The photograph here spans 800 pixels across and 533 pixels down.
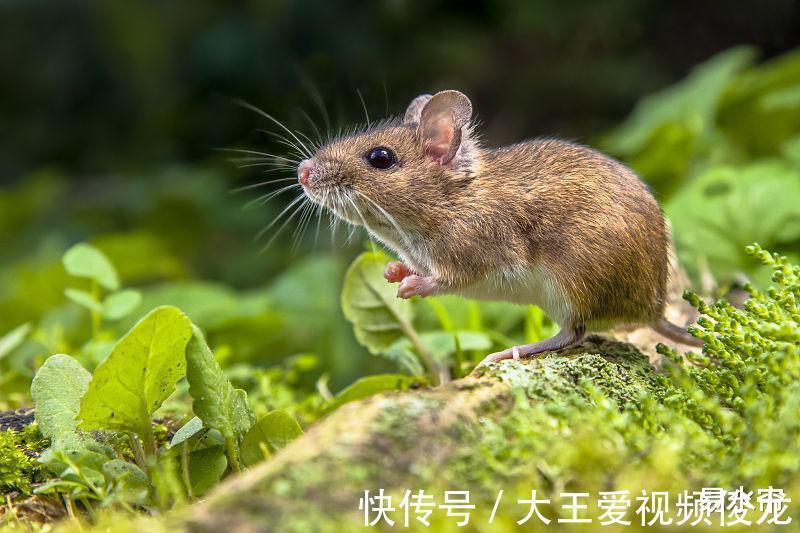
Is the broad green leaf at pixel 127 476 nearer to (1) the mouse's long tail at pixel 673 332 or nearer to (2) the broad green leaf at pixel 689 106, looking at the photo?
(1) the mouse's long tail at pixel 673 332

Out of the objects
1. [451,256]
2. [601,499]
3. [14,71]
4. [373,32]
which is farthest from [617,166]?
[14,71]

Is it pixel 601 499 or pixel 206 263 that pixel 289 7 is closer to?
pixel 206 263

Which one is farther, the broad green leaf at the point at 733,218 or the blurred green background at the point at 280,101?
the blurred green background at the point at 280,101

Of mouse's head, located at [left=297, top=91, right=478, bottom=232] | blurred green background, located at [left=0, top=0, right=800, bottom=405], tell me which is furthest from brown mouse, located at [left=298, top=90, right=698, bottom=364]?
blurred green background, located at [left=0, top=0, right=800, bottom=405]

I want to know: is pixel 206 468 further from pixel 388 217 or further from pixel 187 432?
pixel 388 217

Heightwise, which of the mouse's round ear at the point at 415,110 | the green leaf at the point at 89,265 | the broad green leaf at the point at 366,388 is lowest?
the broad green leaf at the point at 366,388

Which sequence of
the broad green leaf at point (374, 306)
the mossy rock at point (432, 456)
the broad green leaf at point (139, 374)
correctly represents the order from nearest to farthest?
the mossy rock at point (432, 456) → the broad green leaf at point (139, 374) → the broad green leaf at point (374, 306)

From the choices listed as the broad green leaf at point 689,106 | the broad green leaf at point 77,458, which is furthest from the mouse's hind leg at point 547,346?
the broad green leaf at point 689,106
